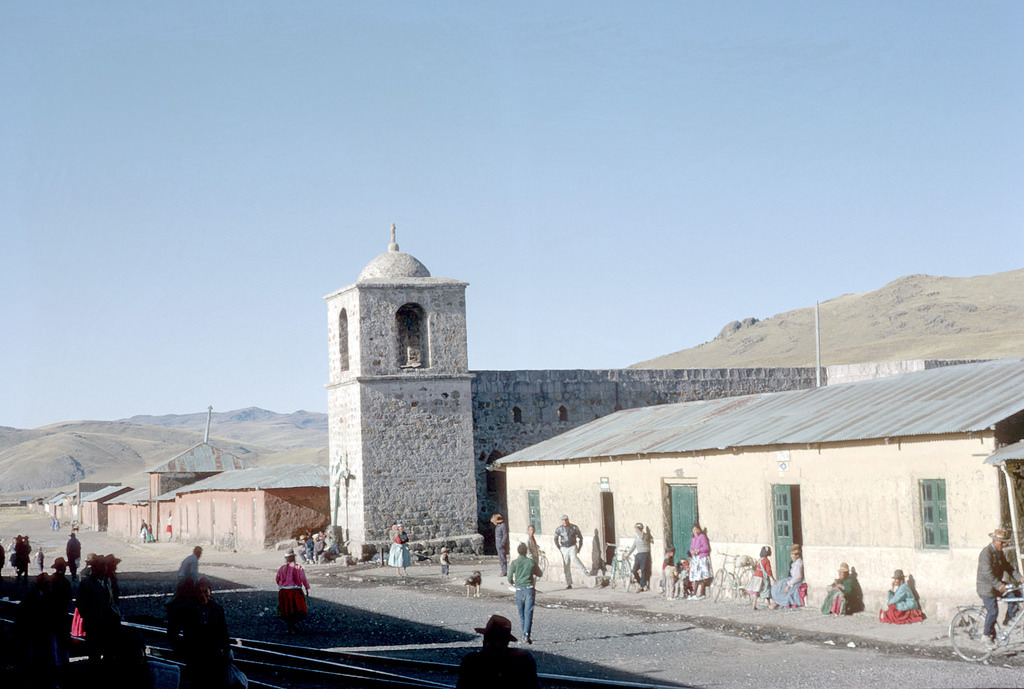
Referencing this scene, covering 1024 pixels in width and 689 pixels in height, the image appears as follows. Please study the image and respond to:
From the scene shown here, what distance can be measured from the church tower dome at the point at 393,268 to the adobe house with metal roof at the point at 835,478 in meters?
9.19

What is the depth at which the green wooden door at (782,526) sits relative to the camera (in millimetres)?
19391

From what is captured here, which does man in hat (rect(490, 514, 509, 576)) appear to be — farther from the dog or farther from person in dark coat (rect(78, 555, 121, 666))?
person in dark coat (rect(78, 555, 121, 666))

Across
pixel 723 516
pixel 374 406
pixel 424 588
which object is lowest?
pixel 424 588

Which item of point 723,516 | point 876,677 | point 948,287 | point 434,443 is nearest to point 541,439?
point 434,443

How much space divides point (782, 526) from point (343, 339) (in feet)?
59.5

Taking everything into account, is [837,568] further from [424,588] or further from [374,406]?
[374,406]

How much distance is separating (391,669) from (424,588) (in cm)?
1226

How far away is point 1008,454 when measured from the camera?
1470 cm

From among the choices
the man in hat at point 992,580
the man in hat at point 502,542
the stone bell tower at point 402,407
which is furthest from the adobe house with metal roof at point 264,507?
the man in hat at point 992,580

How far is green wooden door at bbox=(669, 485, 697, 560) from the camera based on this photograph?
866 inches

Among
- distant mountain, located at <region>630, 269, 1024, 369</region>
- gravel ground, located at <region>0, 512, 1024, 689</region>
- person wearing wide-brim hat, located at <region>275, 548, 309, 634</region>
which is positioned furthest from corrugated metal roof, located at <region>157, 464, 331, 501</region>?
distant mountain, located at <region>630, 269, 1024, 369</region>

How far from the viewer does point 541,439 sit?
117 feet

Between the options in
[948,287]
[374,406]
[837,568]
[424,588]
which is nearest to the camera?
[837,568]

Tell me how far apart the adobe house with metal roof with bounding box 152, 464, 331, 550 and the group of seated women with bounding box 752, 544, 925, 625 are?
2055 cm
